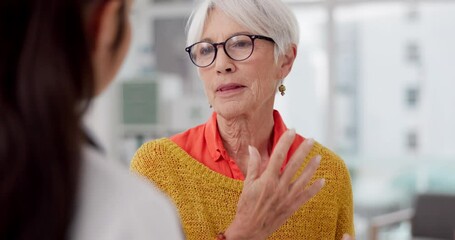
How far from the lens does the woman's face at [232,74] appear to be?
1.57 metres

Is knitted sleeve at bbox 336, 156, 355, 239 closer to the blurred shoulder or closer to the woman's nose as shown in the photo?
the woman's nose

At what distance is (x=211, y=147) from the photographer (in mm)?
1649

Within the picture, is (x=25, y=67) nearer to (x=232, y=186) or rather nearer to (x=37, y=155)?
(x=37, y=155)

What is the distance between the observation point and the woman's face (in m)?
1.57

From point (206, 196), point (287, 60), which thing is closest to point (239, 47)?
point (287, 60)

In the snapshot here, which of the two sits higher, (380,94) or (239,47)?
(239,47)

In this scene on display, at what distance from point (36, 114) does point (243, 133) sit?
43.3 inches

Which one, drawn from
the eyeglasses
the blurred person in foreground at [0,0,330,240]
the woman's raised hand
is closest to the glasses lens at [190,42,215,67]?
the eyeglasses

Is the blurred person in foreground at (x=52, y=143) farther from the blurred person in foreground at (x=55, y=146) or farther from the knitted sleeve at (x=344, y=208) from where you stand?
the knitted sleeve at (x=344, y=208)

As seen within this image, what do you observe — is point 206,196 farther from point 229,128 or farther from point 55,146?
point 55,146

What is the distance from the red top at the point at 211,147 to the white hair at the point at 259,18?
23cm

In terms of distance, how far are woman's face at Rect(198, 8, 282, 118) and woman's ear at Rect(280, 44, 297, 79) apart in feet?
0.21

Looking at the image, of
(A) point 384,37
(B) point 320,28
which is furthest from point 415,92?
(B) point 320,28

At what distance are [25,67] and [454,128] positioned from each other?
5714 millimetres
